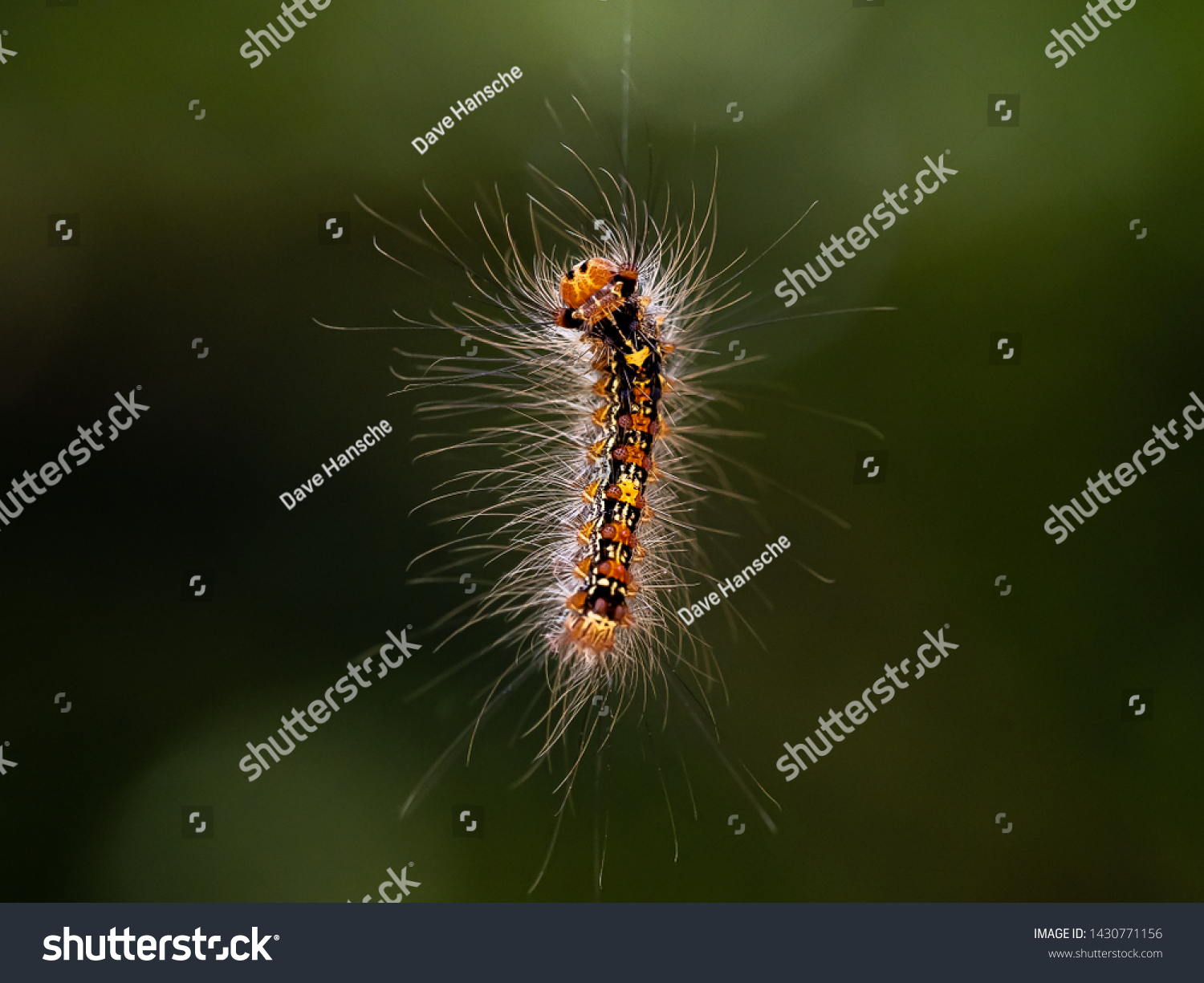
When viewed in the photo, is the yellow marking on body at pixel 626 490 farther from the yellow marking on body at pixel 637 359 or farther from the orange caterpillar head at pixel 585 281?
the orange caterpillar head at pixel 585 281

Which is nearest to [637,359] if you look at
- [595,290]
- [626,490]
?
[595,290]

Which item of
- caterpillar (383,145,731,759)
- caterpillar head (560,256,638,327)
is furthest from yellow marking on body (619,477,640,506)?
caterpillar head (560,256,638,327)

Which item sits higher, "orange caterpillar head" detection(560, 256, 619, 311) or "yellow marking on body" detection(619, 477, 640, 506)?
"orange caterpillar head" detection(560, 256, 619, 311)

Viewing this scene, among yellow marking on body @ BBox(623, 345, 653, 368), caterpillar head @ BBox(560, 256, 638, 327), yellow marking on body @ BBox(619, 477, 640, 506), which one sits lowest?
yellow marking on body @ BBox(619, 477, 640, 506)

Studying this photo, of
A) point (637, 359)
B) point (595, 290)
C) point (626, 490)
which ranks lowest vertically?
point (626, 490)

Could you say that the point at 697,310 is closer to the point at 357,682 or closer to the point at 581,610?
the point at 581,610

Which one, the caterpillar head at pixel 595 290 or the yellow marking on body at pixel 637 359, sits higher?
the caterpillar head at pixel 595 290

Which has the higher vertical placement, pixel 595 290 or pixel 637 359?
pixel 595 290

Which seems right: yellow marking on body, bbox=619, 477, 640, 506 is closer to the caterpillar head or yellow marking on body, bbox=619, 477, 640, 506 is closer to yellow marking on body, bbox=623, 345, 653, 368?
yellow marking on body, bbox=623, 345, 653, 368

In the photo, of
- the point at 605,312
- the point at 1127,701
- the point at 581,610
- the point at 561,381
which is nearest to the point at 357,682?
the point at 581,610

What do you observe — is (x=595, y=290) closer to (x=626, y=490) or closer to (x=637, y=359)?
(x=637, y=359)

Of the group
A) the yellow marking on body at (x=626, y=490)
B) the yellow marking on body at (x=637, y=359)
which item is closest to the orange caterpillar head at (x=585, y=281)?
the yellow marking on body at (x=637, y=359)
